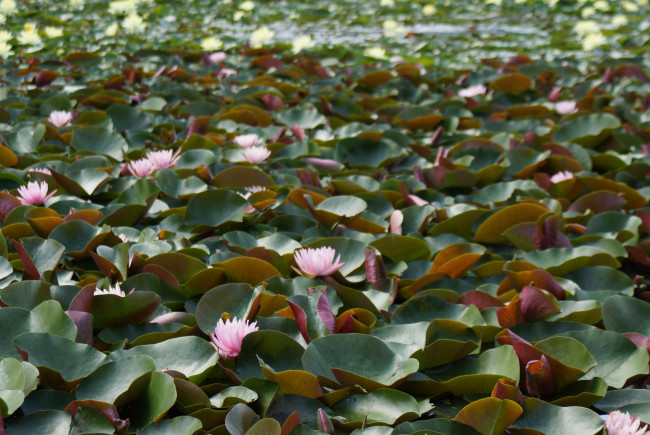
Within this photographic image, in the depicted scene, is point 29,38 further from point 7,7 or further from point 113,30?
point 7,7

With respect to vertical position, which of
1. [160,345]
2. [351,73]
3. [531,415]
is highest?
[160,345]

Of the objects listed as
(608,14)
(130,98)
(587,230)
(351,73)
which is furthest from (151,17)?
(587,230)

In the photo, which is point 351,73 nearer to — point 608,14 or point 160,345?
point 160,345

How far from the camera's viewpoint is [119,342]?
4.15 ft

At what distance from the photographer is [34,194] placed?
1813 mm

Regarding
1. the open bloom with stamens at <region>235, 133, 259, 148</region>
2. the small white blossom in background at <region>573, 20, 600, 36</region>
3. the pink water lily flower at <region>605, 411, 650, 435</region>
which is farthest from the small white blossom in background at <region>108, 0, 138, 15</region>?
the pink water lily flower at <region>605, 411, 650, 435</region>

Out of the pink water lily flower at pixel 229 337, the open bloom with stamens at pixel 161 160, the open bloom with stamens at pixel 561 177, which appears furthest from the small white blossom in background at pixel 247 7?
the pink water lily flower at pixel 229 337

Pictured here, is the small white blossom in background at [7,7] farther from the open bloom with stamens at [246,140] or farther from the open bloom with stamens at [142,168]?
the open bloom with stamens at [142,168]

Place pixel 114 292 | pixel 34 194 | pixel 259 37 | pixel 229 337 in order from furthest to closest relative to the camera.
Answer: pixel 259 37, pixel 34 194, pixel 114 292, pixel 229 337

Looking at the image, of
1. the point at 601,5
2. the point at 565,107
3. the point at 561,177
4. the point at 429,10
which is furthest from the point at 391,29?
the point at 561,177

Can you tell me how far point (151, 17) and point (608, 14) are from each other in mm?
4456

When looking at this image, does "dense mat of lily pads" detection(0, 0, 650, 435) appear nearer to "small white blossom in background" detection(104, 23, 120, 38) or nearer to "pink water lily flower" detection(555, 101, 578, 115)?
"pink water lily flower" detection(555, 101, 578, 115)

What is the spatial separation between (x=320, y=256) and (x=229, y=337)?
0.34 metres

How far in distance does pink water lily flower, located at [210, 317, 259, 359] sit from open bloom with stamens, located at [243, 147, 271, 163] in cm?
112
